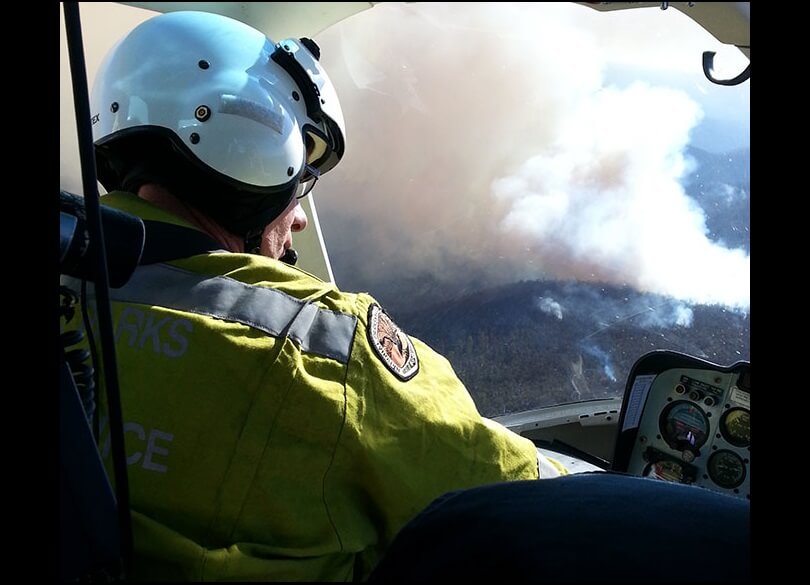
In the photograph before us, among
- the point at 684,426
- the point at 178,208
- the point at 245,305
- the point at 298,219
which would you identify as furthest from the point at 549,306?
the point at 245,305

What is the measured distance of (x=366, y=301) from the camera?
135cm

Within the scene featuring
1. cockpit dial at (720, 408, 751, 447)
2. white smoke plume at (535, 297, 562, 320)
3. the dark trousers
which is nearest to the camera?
the dark trousers

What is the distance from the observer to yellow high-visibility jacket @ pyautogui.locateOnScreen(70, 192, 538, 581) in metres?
1.13

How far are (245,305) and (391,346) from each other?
0.25 meters

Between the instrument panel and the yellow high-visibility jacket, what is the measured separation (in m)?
1.22

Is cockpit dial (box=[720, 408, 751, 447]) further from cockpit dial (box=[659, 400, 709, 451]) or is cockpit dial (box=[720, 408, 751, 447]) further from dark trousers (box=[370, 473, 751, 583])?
dark trousers (box=[370, 473, 751, 583])

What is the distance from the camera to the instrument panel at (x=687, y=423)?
89.1 inches

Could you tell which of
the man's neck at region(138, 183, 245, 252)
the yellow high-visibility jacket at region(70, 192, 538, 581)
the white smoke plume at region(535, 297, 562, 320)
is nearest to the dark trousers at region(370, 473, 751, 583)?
the yellow high-visibility jacket at region(70, 192, 538, 581)

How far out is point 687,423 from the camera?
235cm

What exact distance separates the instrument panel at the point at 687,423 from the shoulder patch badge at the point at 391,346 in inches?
47.2

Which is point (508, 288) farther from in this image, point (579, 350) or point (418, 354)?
point (418, 354)

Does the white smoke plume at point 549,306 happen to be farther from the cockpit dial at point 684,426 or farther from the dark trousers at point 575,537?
the dark trousers at point 575,537
